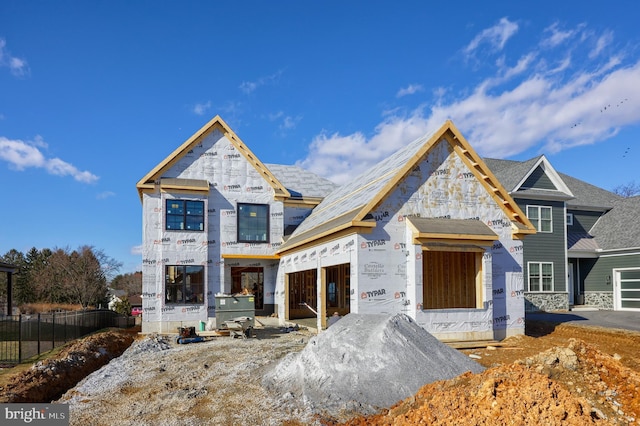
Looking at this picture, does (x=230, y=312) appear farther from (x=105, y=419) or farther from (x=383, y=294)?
(x=105, y=419)

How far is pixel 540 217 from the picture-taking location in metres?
26.9

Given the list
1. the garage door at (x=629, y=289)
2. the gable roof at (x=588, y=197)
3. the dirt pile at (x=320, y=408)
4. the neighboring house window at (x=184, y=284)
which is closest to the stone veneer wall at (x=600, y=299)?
the garage door at (x=629, y=289)

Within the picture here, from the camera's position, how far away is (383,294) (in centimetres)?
1406

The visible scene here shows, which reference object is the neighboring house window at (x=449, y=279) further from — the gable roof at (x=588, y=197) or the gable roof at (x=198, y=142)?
the gable roof at (x=588, y=197)

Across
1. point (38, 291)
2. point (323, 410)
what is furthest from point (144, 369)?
A: point (38, 291)

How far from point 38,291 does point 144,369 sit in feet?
141

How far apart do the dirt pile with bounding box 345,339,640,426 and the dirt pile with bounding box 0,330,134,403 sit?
7.33 m

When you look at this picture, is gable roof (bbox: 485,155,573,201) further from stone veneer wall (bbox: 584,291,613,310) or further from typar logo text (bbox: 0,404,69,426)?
typar logo text (bbox: 0,404,69,426)

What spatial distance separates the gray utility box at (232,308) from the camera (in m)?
17.1

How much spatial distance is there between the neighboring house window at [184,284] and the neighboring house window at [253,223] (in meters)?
2.59

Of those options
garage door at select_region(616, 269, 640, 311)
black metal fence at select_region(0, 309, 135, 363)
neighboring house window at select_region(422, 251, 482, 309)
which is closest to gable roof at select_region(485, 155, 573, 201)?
garage door at select_region(616, 269, 640, 311)

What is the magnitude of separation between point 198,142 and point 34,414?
15457mm

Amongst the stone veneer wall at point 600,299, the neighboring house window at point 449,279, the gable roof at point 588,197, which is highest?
the gable roof at point 588,197

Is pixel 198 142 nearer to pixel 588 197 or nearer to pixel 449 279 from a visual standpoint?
pixel 449 279
